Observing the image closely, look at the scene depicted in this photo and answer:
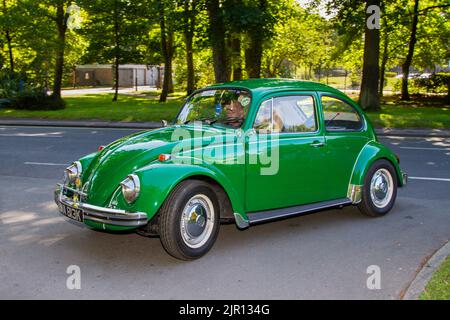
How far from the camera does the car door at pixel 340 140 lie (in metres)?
6.42

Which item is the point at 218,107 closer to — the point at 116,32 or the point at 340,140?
the point at 340,140

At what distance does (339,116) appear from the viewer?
6.73 m

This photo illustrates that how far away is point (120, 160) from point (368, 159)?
325 centimetres

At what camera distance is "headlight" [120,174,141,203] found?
195 inches

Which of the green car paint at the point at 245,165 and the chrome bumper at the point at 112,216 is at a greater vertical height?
the green car paint at the point at 245,165

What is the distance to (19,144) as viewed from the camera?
14.3 metres

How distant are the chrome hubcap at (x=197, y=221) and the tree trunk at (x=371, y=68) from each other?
1843 centimetres

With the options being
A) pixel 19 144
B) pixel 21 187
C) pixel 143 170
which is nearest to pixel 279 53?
pixel 19 144

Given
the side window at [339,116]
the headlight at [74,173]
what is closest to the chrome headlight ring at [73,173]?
the headlight at [74,173]

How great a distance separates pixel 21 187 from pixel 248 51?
20231mm

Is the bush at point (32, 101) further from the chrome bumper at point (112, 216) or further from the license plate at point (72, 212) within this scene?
the chrome bumper at point (112, 216)

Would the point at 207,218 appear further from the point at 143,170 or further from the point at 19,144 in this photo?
the point at 19,144

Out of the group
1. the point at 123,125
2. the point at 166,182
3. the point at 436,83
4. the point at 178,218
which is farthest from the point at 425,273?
the point at 436,83

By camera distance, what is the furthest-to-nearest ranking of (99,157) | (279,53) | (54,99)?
(279,53), (54,99), (99,157)
